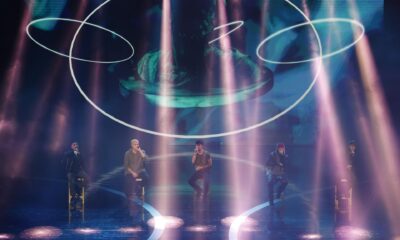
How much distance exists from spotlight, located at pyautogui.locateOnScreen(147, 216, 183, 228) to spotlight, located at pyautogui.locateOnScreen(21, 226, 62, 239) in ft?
4.94

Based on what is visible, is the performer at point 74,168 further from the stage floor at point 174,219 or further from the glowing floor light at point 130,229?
the glowing floor light at point 130,229

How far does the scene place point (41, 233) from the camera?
7.77m

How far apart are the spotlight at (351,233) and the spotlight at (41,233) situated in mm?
4268

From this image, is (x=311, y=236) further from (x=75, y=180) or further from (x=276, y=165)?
(x=75, y=180)

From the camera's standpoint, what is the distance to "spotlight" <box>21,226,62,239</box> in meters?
7.59

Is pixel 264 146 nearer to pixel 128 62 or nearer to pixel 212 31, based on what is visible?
pixel 212 31

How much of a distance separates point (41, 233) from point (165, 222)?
79.3 inches

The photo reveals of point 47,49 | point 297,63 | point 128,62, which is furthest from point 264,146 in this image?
point 47,49


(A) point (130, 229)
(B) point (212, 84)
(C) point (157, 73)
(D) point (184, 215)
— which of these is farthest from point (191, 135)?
(A) point (130, 229)

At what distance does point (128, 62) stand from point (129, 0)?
1.70 m

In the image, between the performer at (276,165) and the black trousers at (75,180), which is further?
the performer at (276,165)

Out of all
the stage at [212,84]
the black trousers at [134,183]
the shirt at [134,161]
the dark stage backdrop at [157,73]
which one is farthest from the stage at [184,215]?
the dark stage backdrop at [157,73]

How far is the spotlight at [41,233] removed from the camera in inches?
299

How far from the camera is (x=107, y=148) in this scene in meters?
14.6
